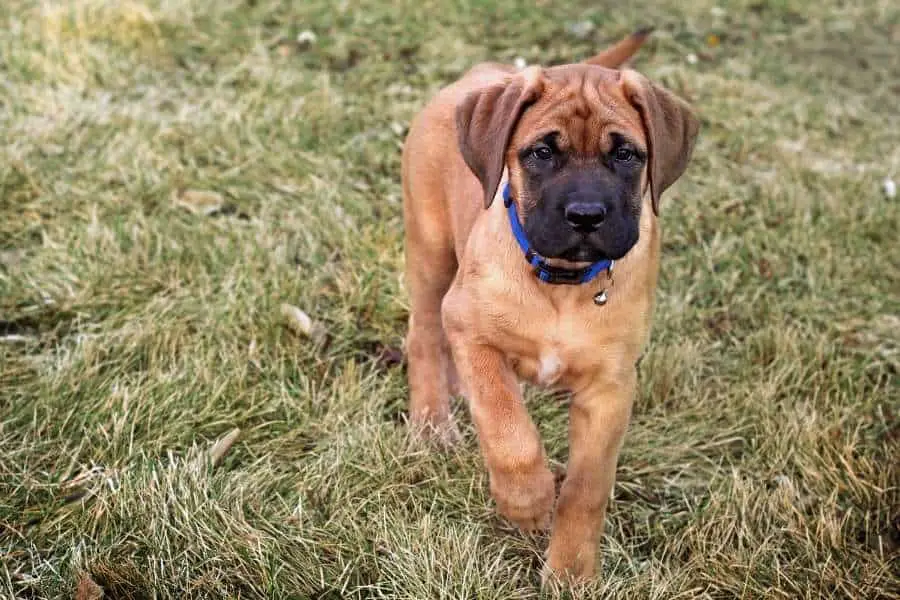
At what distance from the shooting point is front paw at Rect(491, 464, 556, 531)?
3.13 m

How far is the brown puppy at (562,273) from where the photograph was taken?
309cm

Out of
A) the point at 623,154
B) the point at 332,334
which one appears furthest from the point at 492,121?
the point at 332,334

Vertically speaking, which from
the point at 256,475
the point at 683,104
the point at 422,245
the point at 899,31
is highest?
the point at 683,104

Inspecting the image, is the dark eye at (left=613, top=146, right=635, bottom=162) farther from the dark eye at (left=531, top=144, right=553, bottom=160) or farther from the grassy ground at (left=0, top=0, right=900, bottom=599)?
the grassy ground at (left=0, top=0, right=900, bottom=599)

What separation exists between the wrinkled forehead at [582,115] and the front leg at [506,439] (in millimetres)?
728

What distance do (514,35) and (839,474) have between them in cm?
507

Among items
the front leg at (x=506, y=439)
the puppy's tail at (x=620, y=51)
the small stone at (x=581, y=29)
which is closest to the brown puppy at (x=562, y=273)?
the front leg at (x=506, y=439)

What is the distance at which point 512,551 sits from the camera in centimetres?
338

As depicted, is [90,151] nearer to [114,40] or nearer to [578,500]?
[114,40]

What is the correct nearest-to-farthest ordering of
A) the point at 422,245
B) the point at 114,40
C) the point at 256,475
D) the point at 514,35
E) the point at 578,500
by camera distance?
1. the point at 578,500
2. the point at 256,475
3. the point at 422,245
4. the point at 114,40
5. the point at 514,35

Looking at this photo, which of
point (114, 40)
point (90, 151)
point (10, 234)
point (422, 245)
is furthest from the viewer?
point (114, 40)

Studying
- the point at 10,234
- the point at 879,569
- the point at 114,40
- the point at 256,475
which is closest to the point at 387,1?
the point at 114,40

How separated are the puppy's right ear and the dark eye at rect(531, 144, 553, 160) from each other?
97 mm

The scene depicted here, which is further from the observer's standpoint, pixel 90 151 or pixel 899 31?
pixel 899 31
